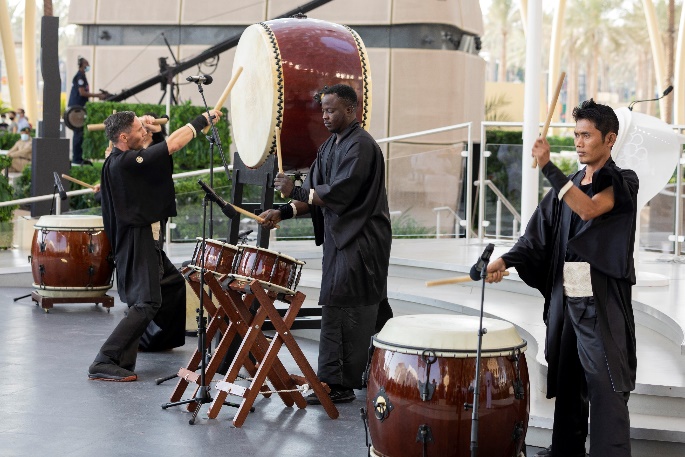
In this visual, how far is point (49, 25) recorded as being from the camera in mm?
12766

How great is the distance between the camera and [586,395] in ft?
15.0

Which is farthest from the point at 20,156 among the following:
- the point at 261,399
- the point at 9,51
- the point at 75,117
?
the point at 261,399

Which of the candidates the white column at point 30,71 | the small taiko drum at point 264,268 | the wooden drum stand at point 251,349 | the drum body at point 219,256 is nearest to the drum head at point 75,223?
the wooden drum stand at point 251,349

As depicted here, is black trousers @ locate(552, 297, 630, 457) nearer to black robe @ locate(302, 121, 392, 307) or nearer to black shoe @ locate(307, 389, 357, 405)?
black robe @ locate(302, 121, 392, 307)

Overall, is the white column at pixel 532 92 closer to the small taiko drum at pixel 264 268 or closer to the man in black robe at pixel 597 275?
the small taiko drum at pixel 264 268

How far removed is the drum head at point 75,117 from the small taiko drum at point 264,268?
416 inches

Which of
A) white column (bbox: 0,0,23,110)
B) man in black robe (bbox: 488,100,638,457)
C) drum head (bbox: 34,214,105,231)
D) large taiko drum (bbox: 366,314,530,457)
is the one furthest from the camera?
white column (bbox: 0,0,23,110)

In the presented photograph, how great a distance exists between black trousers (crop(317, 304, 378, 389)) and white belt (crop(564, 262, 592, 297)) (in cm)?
183

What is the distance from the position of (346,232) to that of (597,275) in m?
1.85

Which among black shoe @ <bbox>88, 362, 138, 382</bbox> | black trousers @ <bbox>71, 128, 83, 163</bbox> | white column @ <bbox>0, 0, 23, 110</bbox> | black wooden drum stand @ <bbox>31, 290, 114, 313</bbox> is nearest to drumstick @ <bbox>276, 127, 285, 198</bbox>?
black shoe @ <bbox>88, 362, 138, 382</bbox>

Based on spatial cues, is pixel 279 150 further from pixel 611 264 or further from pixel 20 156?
pixel 20 156

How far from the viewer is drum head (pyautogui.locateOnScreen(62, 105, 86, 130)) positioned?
15.6 m

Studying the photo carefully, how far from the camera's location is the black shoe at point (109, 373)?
22.1ft

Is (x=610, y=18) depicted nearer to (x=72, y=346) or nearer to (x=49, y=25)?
(x=49, y=25)
